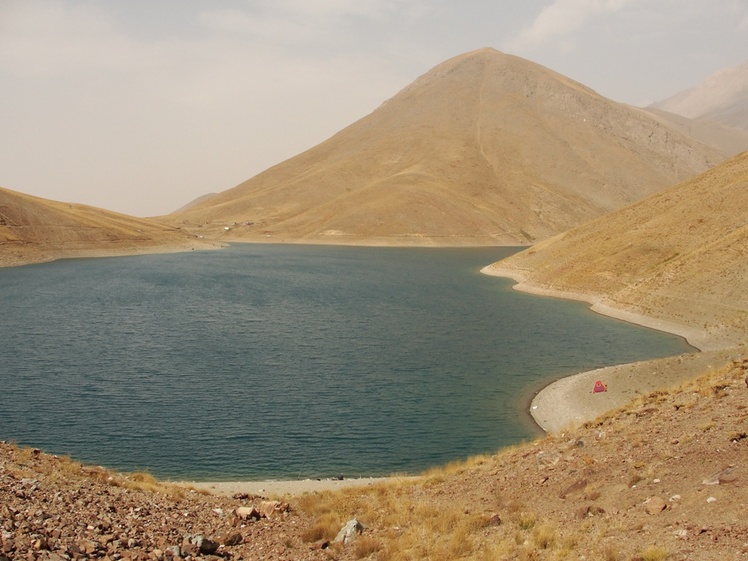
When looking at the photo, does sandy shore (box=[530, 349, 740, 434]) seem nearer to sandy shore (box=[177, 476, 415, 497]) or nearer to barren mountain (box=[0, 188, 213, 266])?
sandy shore (box=[177, 476, 415, 497])

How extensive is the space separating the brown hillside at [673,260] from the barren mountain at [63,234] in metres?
95.4

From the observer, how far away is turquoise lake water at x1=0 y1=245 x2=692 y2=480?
97.3 ft

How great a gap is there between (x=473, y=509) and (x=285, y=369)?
27732 mm

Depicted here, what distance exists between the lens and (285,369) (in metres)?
44.4

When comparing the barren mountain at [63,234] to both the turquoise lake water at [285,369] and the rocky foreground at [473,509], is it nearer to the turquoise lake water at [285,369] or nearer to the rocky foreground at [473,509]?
the turquoise lake water at [285,369]

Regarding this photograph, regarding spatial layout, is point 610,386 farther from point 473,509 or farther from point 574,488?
point 473,509

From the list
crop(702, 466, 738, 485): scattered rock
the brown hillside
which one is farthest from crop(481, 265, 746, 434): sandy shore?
crop(702, 466, 738, 485): scattered rock

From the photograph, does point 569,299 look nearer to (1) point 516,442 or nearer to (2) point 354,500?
(1) point 516,442

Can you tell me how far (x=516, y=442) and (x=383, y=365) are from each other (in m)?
16.6

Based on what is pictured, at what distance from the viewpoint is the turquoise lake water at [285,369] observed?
29.7 m

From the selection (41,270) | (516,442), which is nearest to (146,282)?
(41,270)

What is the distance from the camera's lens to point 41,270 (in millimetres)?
116438

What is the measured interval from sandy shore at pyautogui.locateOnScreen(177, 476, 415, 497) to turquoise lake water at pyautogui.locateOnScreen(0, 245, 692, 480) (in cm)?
134

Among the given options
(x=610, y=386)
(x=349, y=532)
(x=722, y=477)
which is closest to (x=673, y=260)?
(x=610, y=386)
